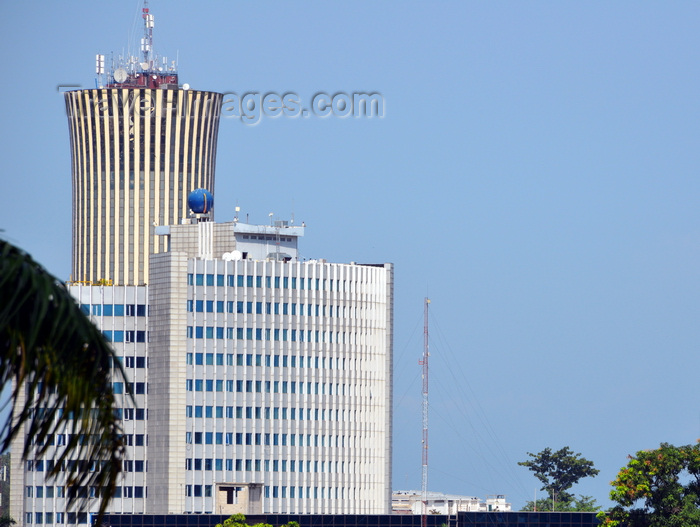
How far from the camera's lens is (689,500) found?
557 ft

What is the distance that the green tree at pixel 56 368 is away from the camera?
20.5 metres

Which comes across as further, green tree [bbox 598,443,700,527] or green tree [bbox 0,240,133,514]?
green tree [bbox 598,443,700,527]

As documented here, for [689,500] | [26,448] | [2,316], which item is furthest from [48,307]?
[689,500]

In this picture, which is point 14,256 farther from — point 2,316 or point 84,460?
point 84,460

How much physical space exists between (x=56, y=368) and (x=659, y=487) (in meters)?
158

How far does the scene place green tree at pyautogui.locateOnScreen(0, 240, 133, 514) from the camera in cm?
2055

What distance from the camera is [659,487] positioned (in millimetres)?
172875

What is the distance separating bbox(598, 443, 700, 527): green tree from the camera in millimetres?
170500

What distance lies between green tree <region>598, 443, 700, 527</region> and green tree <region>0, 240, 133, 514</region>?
15366 cm

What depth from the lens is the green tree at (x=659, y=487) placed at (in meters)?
170

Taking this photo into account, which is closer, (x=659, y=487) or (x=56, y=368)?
(x=56, y=368)

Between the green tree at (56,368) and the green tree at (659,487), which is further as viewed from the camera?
the green tree at (659,487)

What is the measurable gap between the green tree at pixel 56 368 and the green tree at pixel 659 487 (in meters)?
154

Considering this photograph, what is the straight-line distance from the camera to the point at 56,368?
21.6 meters
